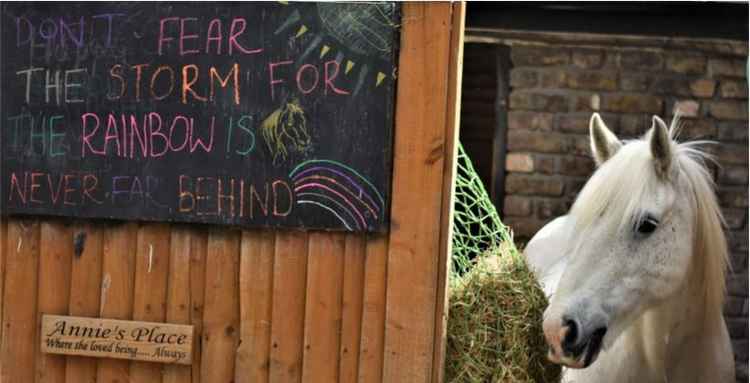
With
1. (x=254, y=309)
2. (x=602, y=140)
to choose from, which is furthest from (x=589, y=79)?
(x=254, y=309)

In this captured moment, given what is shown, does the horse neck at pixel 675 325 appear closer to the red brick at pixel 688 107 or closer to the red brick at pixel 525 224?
the red brick at pixel 525 224

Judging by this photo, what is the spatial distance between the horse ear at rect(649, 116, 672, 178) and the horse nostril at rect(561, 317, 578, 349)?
64cm

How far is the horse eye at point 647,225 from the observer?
3.33 metres

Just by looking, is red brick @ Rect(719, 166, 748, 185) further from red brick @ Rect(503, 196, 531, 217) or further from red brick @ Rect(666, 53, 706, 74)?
red brick @ Rect(503, 196, 531, 217)

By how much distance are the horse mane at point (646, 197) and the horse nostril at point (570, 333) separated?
37cm

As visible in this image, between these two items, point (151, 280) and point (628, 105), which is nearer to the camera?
point (151, 280)

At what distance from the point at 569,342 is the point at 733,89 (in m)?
3.43

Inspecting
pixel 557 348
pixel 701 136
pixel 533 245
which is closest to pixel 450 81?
pixel 557 348

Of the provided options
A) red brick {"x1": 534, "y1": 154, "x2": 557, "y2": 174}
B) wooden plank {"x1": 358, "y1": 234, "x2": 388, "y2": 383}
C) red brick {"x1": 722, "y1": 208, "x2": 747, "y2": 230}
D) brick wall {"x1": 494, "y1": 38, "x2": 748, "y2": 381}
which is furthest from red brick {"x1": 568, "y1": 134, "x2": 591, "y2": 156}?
wooden plank {"x1": 358, "y1": 234, "x2": 388, "y2": 383}

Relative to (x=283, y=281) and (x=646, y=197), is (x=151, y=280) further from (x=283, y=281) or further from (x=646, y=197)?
(x=646, y=197)

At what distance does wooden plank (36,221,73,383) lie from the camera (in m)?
3.54

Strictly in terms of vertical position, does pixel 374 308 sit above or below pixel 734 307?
above

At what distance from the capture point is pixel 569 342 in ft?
10.4

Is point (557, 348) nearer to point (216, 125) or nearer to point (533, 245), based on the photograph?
point (216, 125)
